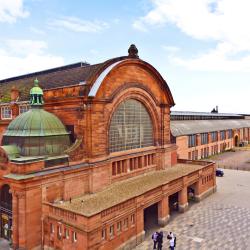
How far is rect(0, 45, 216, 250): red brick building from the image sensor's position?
717 inches

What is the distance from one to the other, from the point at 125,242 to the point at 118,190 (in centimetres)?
500

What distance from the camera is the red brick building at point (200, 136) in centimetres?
5488

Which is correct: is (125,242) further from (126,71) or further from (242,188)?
(242,188)

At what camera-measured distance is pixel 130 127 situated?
2797cm

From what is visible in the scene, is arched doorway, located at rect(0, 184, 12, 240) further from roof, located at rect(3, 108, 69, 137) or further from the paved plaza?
the paved plaza

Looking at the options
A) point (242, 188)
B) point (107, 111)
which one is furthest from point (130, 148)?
point (242, 188)

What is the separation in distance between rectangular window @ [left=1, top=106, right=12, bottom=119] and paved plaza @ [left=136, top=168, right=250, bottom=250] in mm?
20630

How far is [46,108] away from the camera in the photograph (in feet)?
85.0

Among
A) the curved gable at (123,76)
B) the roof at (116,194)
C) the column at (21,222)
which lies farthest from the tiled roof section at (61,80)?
the column at (21,222)

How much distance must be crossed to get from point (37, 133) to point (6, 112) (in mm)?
13096

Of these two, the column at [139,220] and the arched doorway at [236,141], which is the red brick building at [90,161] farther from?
Answer: the arched doorway at [236,141]

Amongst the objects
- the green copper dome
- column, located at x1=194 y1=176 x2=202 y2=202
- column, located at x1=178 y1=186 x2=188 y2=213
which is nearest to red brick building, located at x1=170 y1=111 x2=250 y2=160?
column, located at x1=194 y1=176 x2=202 y2=202

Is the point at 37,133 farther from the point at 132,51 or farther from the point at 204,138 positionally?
the point at 204,138

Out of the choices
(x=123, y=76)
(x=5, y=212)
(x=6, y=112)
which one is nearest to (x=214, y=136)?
(x=123, y=76)
